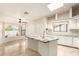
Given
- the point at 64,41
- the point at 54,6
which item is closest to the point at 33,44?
the point at 64,41

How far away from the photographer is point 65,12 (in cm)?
217

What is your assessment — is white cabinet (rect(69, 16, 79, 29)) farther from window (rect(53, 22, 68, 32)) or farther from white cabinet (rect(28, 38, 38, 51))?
white cabinet (rect(28, 38, 38, 51))

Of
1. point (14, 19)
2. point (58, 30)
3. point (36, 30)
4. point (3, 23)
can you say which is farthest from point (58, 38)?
point (3, 23)

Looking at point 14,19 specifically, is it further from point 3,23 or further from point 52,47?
point 52,47

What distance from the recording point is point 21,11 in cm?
199

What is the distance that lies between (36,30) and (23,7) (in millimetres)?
667

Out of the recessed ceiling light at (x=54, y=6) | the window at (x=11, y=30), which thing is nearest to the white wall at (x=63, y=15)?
the recessed ceiling light at (x=54, y=6)

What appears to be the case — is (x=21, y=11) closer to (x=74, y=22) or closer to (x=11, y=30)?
(x=11, y=30)

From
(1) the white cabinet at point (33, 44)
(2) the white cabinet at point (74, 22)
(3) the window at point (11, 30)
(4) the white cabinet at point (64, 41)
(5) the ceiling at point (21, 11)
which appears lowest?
(1) the white cabinet at point (33, 44)

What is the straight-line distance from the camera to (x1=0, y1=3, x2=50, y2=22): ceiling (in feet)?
5.88

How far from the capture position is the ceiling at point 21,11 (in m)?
1.79

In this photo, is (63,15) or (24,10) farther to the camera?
(63,15)

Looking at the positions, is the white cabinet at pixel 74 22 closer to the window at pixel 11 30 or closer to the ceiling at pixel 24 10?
the ceiling at pixel 24 10

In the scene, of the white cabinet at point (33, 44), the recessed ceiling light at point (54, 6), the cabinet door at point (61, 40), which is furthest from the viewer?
the white cabinet at point (33, 44)
